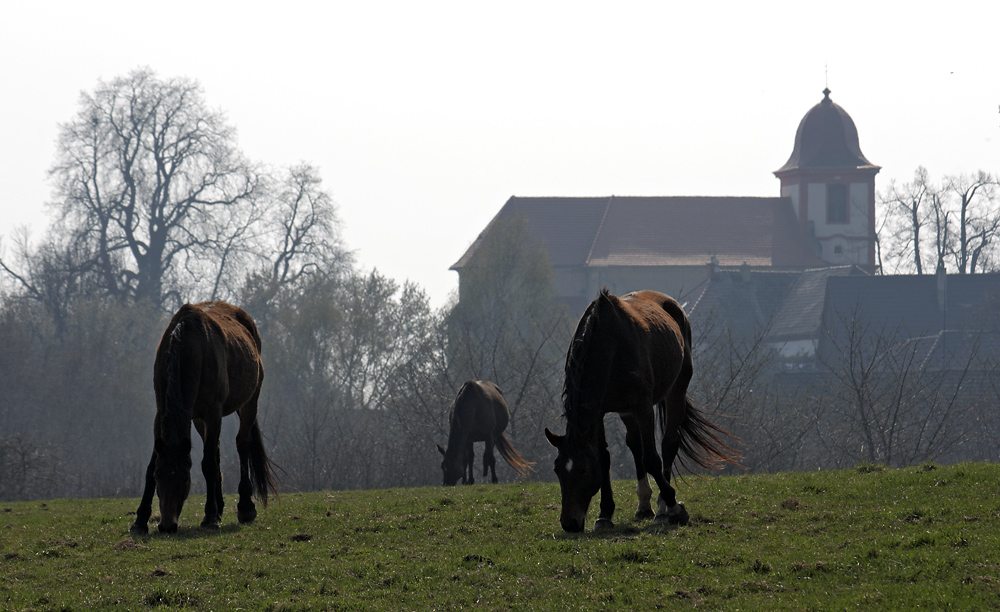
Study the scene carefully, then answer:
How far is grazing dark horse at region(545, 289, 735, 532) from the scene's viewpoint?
8062 millimetres

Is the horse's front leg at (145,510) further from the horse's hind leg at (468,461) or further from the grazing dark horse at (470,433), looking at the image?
the horse's hind leg at (468,461)

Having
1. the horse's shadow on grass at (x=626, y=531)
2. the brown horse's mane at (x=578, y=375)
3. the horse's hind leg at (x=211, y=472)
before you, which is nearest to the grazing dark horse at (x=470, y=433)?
the horse's hind leg at (x=211, y=472)

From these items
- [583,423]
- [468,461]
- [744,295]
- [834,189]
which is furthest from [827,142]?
[583,423]

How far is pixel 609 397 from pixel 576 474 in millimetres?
715

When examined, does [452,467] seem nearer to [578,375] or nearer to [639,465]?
[639,465]

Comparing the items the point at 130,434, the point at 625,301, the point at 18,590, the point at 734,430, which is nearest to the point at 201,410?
the point at 18,590

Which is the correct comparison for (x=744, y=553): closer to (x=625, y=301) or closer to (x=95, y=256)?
(x=625, y=301)

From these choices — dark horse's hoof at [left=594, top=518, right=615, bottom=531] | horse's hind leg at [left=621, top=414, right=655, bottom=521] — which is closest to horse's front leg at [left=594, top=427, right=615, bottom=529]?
dark horse's hoof at [left=594, top=518, right=615, bottom=531]

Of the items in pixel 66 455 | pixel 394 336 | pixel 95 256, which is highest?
pixel 95 256

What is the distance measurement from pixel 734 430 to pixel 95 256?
122 ft

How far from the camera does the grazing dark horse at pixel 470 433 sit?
1805 cm

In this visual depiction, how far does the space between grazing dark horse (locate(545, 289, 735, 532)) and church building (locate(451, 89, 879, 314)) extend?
66.5 m

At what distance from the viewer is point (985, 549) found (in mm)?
6527

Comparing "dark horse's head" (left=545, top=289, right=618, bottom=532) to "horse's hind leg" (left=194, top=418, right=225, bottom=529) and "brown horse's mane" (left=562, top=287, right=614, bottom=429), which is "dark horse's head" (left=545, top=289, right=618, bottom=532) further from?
"horse's hind leg" (left=194, top=418, right=225, bottom=529)
